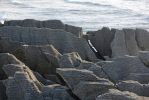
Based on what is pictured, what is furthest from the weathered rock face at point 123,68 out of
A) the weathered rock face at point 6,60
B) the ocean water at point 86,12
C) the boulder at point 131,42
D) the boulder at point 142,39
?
the ocean water at point 86,12

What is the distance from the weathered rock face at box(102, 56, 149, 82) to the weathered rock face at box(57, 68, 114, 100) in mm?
1189

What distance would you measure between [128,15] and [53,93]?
2473cm

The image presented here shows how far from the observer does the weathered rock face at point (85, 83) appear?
9.65 meters

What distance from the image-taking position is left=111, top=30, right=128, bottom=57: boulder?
14.2 m

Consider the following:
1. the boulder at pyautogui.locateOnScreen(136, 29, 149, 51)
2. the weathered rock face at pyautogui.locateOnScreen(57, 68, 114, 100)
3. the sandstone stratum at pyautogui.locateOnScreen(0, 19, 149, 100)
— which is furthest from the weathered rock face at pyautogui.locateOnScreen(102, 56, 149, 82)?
the boulder at pyautogui.locateOnScreen(136, 29, 149, 51)

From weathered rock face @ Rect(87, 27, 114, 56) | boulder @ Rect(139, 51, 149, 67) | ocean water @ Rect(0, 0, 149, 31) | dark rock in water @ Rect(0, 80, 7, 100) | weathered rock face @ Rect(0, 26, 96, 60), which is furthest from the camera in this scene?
ocean water @ Rect(0, 0, 149, 31)

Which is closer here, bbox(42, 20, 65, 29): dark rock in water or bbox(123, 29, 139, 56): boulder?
bbox(123, 29, 139, 56): boulder

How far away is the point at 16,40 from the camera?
14406 millimetres

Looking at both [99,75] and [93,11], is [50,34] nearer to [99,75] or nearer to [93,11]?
[99,75]

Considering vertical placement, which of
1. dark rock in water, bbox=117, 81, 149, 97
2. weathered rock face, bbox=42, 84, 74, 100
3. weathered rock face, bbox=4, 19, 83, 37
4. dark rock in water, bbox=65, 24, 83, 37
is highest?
weathered rock face, bbox=4, 19, 83, 37

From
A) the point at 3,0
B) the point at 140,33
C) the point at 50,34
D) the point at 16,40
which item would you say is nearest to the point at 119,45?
the point at 140,33

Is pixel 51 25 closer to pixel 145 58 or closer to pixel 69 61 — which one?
pixel 69 61

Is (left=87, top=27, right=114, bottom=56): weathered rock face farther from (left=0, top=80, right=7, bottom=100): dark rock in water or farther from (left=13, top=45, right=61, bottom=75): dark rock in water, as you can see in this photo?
(left=0, top=80, right=7, bottom=100): dark rock in water

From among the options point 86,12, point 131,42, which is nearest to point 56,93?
point 131,42
